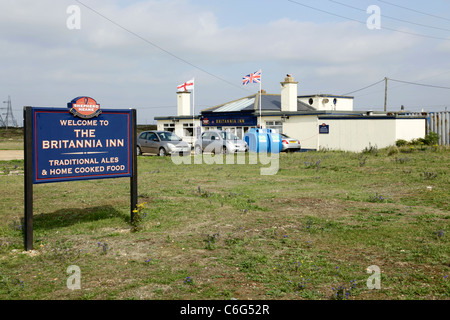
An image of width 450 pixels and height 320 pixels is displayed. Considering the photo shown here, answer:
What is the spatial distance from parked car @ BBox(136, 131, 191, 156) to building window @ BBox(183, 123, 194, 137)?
15.3m

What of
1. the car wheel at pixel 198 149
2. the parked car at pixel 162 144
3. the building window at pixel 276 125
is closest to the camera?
the parked car at pixel 162 144

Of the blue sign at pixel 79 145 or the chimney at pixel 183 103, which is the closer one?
the blue sign at pixel 79 145

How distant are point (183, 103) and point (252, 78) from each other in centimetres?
1070

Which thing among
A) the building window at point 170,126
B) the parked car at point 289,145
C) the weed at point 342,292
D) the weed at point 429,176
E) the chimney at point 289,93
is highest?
the chimney at point 289,93

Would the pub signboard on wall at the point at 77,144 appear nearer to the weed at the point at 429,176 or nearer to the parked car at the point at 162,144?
the weed at the point at 429,176

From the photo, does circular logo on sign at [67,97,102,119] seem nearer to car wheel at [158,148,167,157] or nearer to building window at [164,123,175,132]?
car wheel at [158,148,167,157]

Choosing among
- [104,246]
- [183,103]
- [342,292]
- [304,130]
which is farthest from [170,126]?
[342,292]

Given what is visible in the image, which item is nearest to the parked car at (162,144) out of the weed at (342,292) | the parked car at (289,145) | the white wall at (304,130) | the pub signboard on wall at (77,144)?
the parked car at (289,145)

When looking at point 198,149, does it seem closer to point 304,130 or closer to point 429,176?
point 304,130

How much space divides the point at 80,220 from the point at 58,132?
87.8 inches

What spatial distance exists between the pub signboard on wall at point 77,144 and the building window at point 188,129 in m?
34.6

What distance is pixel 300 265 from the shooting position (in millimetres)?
6160

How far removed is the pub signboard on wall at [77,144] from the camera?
25.3ft

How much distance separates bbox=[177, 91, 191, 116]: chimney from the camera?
4503 centimetres
